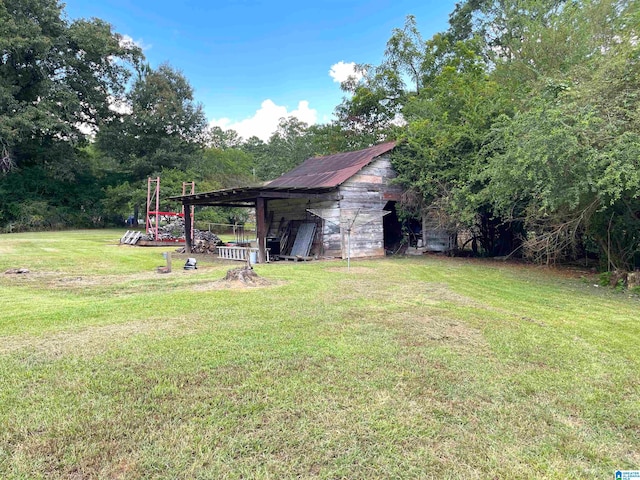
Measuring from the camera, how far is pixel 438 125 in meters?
13.6

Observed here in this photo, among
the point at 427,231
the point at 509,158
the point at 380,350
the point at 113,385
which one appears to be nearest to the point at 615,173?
the point at 509,158

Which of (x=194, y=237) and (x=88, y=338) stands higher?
(x=194, y=237)

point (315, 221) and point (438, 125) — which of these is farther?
point (315, 221)

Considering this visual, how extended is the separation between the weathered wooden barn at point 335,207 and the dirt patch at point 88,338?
24.0 feet

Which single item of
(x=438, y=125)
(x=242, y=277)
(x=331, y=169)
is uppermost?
(x=438, y=125)

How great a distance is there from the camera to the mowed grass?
2107 millimetres

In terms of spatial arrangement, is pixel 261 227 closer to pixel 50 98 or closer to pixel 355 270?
pixel 355 270

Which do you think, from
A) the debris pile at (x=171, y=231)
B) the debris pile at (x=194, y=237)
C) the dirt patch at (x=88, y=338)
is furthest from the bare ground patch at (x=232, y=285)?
the debris pile at (x=171, y=231)

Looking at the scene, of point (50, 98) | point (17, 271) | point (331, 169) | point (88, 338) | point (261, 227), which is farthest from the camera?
point (50, 98)

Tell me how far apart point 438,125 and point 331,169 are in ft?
15.1

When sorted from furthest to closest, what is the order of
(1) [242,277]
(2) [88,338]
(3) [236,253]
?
(3) [236,253]
(1) [242,277]
(2) [88,338]

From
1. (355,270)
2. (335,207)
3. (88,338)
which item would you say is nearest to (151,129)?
(335,207)

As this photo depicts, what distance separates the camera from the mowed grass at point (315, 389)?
2107 millimetres

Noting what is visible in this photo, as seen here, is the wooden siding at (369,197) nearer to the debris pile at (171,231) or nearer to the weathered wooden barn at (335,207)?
the weathered wooden barn at (335,207)
